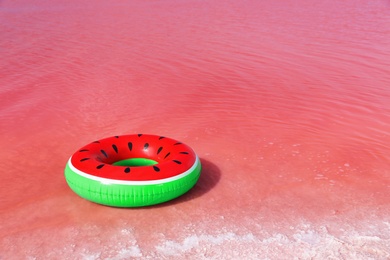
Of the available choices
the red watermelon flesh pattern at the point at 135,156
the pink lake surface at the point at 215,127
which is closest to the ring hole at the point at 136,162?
the red watermelon flesh pattern at the point at 135,156

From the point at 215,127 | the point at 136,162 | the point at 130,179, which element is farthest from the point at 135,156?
the point at 215,127

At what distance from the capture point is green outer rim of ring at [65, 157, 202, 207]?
4.20 meters

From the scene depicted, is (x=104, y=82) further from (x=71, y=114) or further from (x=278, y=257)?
(x=278, y=257)

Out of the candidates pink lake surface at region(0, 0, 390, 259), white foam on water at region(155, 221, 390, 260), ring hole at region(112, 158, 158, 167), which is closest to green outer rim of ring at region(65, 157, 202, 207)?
pink lake surface at region(0, 0, 390, 259)

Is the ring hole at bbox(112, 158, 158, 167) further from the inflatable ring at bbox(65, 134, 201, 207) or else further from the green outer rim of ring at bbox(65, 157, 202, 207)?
the green outer rim of ring at bbox(65, 157, 202, 207)

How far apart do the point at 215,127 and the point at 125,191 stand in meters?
2.70

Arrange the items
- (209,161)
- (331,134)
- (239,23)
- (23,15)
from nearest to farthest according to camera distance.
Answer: (209,161) < (331,134) < (239,23) < (23,15)

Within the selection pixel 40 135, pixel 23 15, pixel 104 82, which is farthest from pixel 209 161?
pixel 23 15

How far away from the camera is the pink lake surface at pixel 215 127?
405 cm

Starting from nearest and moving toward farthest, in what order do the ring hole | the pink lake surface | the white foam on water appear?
the white foam on water
the pink lake surface
the ring hole

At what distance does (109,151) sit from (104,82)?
4150 millimetres

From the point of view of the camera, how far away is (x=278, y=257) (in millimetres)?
3775

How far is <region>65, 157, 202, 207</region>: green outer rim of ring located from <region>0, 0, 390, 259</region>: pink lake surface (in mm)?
163

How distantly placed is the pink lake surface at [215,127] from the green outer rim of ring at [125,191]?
16 cm
